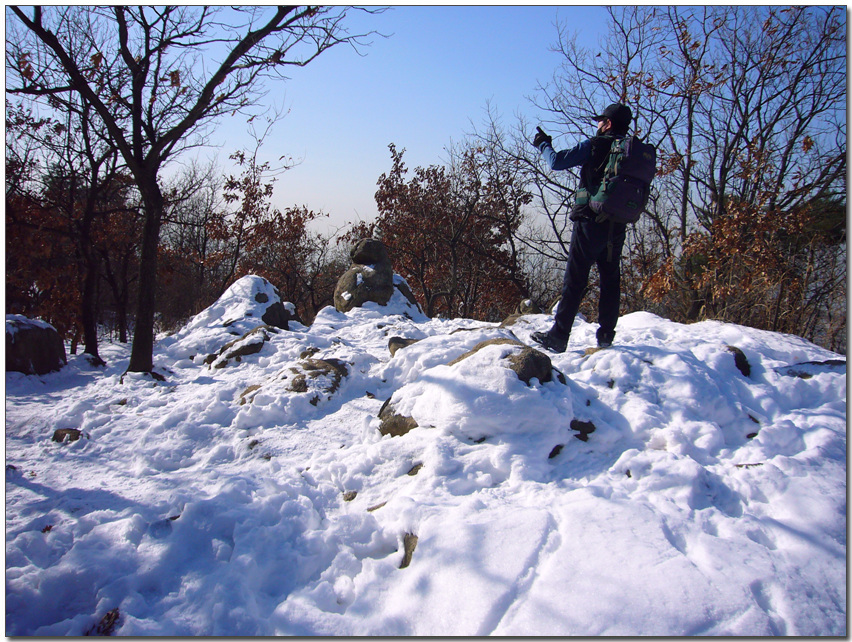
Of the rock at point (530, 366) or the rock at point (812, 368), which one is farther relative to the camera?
the rock at point (812, 368)

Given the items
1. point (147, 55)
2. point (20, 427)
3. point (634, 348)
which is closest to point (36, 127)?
point (147, 55)

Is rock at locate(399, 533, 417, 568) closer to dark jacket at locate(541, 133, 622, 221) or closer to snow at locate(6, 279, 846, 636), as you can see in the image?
snow at locate(6, 279, 846, 636)

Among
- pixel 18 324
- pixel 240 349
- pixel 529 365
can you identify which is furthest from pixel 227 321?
pixel 529 365

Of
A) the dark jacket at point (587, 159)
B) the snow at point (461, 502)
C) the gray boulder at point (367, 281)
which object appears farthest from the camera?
the gray boulder at point (367, 281)

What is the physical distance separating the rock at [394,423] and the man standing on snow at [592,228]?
66.1 inches

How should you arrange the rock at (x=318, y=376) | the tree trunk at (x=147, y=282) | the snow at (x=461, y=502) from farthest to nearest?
the tree trunk at (x=147, y=282) → the rock at (x=318, y=376) → the snow at (x=461, y=502)

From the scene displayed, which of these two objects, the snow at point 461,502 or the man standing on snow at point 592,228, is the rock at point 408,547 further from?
the man standing on snow at point 592,228

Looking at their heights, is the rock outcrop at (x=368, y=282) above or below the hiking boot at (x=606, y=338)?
above

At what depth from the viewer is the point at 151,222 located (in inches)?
210

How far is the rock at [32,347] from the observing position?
5258 millimetres

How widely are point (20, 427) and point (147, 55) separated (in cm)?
422

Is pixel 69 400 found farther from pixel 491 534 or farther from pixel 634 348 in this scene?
pixel 634 348

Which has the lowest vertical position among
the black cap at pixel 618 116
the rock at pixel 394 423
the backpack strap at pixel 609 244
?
the rock at pixel 394 423

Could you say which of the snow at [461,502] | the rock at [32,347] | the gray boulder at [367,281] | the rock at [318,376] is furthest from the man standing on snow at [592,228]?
the rock at [32,347]
